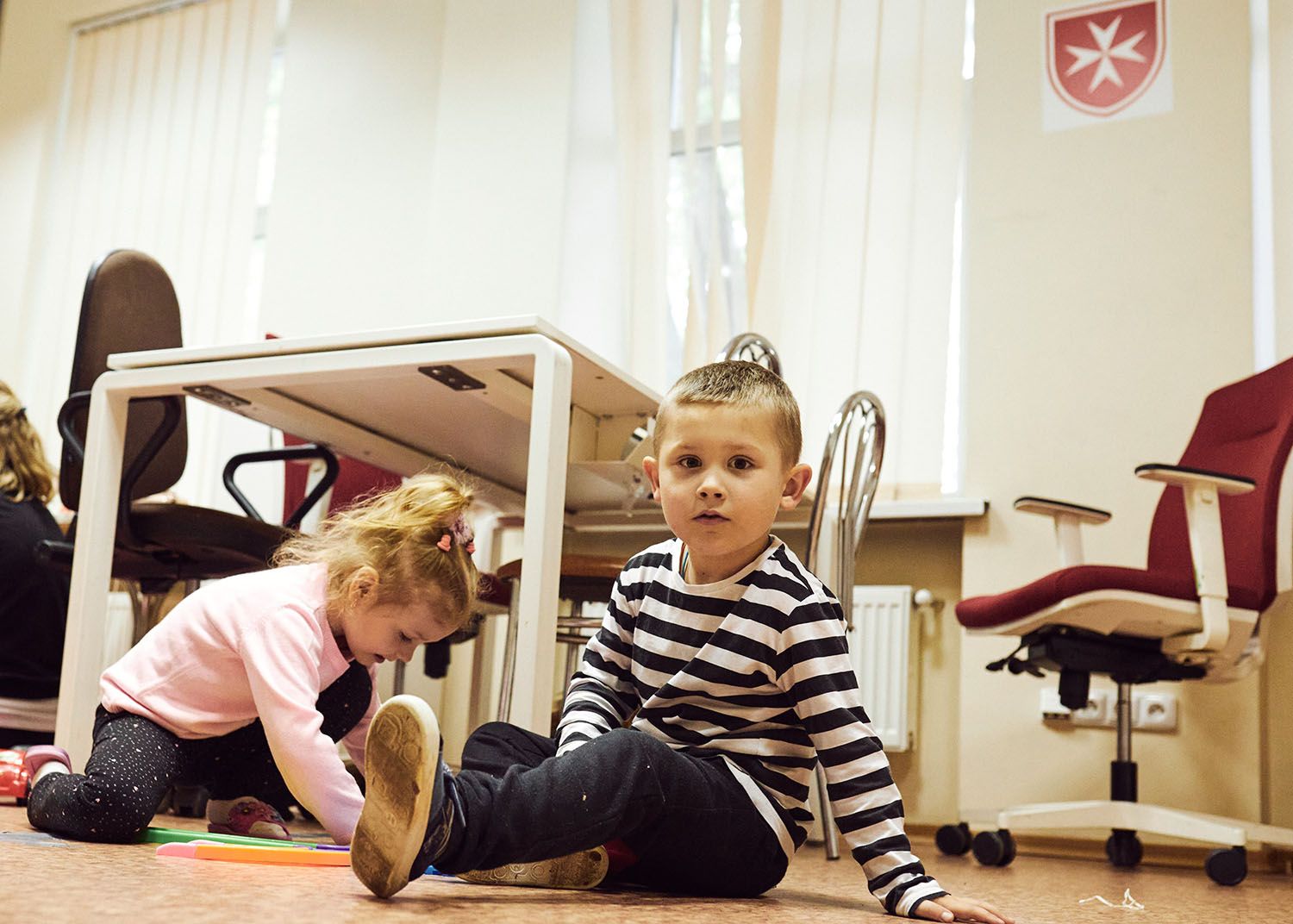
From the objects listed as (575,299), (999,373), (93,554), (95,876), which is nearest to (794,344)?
(999,373)

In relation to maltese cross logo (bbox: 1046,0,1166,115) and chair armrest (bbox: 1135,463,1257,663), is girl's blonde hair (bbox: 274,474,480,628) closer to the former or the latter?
chair armrest (bbox: 1135,463,1257,663)

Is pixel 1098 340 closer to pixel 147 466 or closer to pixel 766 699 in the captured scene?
pixel 766 699

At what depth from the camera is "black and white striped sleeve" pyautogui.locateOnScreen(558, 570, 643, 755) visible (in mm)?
1332

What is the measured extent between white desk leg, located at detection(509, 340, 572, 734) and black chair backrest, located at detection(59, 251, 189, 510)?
3.75 feet

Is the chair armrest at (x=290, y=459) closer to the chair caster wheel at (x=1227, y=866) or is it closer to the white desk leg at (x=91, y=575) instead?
the white desk leg at (x=91, y=575)

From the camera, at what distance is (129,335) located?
8.60 feet

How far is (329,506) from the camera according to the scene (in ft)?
10.6

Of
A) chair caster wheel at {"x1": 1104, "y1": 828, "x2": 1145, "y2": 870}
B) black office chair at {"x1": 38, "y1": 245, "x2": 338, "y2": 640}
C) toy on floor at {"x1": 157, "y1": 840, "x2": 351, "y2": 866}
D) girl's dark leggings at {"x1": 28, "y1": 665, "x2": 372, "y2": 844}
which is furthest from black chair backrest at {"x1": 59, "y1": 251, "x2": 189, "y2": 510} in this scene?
chair caster wheel at {"x1": 1104, "y1": 828, "x2": 1145, "y2": 870}

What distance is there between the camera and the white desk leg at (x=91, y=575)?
1.83 metres

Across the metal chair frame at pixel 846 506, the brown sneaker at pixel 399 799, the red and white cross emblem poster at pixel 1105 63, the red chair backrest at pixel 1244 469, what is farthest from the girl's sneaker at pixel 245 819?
the red and white cross emblem poster at pixel 1105 63

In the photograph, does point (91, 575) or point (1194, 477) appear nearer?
point (91, 575)

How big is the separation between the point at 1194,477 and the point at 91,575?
1983 millimetres

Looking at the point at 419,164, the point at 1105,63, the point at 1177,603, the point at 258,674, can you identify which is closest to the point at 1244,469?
the point at 1177,603

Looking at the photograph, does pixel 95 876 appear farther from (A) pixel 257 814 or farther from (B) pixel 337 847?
(A) pixel 257 814
